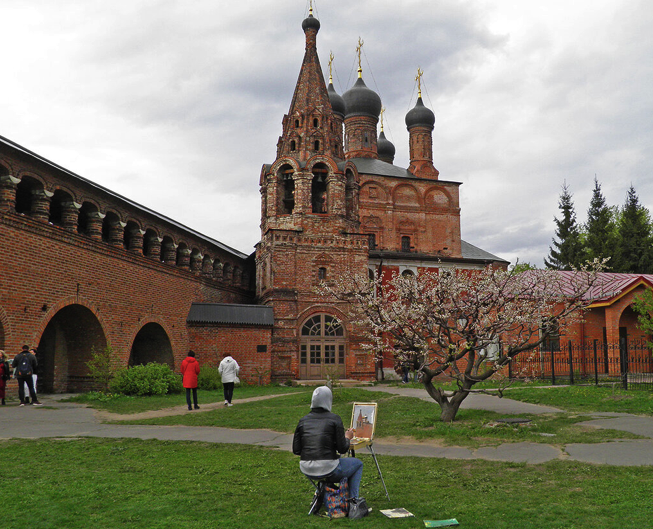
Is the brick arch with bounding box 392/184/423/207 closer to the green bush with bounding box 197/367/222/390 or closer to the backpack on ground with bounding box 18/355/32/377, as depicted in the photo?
the green bush with bounding box 197/367/222/390

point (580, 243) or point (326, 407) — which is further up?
point (580, 243)

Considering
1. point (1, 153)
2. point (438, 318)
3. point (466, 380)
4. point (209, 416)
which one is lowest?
point (209, 416)

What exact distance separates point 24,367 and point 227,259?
17277mm

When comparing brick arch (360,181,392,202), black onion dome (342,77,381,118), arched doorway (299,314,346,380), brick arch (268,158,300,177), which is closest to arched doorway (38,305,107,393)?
arched doorway (299,314,346,380)

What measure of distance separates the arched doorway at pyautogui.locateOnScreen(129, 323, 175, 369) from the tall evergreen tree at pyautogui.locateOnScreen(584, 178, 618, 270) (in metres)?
31.9

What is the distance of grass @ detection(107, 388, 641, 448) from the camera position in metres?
9.52

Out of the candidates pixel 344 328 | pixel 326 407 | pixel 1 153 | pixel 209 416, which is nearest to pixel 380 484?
pixel 326 407

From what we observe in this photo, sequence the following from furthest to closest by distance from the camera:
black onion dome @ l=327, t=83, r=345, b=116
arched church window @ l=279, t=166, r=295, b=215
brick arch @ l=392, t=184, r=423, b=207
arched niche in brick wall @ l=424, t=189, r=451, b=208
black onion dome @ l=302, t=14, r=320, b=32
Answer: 1. black onion dome @ l=327, t=83, r=345, b=116
2. arched niche in brick wall @ l=424, t=189, r=451, b=208
3. brick arch @ l=392, t=184, r=423, b=207
4. black onion dome @ l=302, t=14, r=320, b=32
5. arched church window @ l=279, t=166, r=295, b=215

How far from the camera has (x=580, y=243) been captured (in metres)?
46.5

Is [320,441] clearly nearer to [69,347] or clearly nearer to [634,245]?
[69,347]

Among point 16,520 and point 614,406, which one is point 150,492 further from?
point 614,406

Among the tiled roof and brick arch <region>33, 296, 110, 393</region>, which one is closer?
brick arch <region>33, 296, 110, 393</region>

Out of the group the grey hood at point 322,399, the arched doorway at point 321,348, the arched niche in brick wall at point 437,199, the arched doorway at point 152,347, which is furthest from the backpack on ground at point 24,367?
the arched niche in brick wall at point 437,199

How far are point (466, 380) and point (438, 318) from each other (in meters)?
1.31
